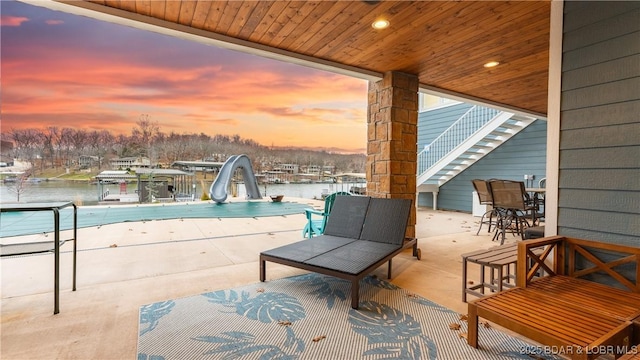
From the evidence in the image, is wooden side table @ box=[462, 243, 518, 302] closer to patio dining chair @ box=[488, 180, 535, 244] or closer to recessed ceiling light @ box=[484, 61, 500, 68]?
patio dining chair @ box=[488, 180, 535, 244]

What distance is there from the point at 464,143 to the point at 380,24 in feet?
20.7

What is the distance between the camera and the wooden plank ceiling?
2.72 metres

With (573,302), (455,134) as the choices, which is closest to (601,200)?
(573,302)

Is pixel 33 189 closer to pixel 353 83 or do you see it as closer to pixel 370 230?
pixel 370 230

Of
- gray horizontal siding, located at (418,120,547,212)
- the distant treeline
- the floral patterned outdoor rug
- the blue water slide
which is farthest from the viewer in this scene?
the blue water slide

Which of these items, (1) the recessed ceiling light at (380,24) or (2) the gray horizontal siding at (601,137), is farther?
(1) the recessed ceiling light at (380,24)

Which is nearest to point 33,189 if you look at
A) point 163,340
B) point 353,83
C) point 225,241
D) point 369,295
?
point 225,241

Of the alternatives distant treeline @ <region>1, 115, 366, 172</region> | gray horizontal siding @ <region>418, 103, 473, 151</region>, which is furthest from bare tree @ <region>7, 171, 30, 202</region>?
gray horizontal siding @ <region>418, 103, 473, 151</region>

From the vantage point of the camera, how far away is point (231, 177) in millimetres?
12375

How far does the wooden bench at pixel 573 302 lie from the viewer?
146cm

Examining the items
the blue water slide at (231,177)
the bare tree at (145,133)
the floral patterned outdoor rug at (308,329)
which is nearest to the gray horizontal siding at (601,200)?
the floral patterned outdoor rug at (308,329)

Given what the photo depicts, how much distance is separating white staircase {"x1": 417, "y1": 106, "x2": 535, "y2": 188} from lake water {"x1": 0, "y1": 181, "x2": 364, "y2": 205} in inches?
164

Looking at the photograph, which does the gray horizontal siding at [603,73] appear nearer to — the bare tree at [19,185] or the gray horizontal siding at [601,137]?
the gray horizontal siding at [601,137]

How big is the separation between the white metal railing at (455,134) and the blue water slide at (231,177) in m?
7.40
